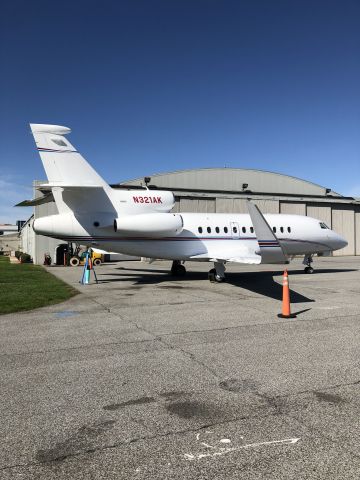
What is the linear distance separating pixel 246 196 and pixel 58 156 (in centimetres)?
2668

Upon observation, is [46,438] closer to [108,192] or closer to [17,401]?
[17,401]

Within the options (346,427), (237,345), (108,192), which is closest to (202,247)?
(108,192)

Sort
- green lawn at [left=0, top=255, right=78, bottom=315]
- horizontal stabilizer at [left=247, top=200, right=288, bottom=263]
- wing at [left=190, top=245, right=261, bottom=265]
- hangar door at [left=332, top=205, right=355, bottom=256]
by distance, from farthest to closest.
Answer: hangar door at [left=332, top=205, right=355, bottom=256], wing at [left=190, top=245, right=261, bottom=265], horizontal stabilizer at [left=247, top=200, right=288, bottom=263], green lawn at [left=0, top=255, right=78, bottom=315]

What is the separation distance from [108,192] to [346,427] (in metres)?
14.5

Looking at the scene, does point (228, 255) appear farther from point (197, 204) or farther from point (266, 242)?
point (197, 204)

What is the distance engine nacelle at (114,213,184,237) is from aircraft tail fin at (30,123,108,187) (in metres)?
1.91

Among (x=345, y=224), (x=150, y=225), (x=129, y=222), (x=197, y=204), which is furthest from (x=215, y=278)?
(x=345, y=224)

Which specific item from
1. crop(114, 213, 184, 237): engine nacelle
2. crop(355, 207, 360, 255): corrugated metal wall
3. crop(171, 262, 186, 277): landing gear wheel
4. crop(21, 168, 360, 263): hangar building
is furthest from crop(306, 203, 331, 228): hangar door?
crop(114, 213, 184, 237): engine nacelle

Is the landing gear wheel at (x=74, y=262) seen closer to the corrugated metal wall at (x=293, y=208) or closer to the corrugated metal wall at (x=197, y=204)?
the corrugated metal wall at (x=197, y=204)

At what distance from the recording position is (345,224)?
1767 inches

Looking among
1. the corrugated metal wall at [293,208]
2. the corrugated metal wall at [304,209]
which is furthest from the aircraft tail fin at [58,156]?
the corrugated metal wall at [293,208]

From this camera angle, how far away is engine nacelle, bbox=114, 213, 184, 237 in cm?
1698

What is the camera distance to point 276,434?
3863 mm

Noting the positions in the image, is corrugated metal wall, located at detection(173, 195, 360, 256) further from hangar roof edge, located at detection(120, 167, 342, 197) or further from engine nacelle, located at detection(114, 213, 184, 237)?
engine nacelle, located at detection(114, 213, 184, 237)
